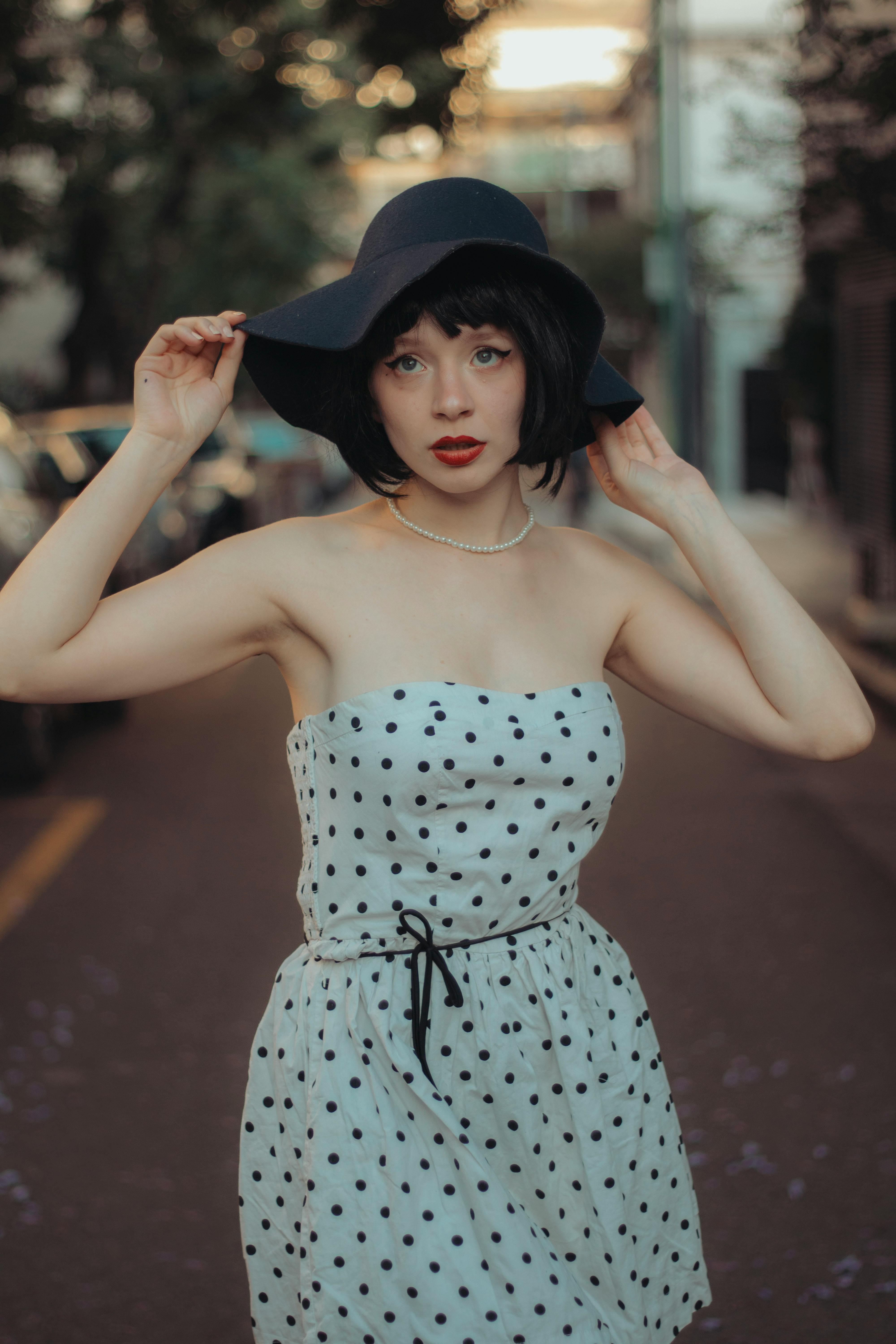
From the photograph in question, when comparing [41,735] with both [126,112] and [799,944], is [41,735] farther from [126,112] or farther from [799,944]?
[126,112]

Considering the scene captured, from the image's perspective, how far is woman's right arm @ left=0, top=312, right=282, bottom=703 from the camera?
1723 mm

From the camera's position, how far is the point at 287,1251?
192 cm

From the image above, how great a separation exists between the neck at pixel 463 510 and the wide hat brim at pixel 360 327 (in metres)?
0.15

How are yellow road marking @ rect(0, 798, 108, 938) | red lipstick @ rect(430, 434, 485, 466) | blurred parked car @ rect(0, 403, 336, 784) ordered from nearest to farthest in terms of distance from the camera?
red lipstick @ rect(430, 434, 485, 466) → yellow road marking @ rect(0, 798, 108, 938) → blurred parked car @ rect(0, 403, 336, 784)

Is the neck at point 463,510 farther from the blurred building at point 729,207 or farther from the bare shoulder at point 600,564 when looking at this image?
the blurred building at point 729,207

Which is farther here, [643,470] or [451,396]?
[643,470]

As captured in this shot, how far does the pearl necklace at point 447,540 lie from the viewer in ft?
6.40

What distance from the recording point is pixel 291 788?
7.25 m

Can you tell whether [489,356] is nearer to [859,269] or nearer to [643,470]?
→ [643,470]

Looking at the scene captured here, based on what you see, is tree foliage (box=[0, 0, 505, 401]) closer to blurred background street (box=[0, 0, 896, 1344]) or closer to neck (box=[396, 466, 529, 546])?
blurred background street (box=[0, 0, 896, 1344])

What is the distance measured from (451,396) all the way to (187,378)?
37cm

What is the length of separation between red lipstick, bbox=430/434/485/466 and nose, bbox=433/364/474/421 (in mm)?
30

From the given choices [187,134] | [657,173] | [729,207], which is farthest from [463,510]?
[657,173]

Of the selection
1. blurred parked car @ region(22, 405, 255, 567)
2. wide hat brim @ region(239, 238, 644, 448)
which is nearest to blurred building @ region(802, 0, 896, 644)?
blurred parked car @ region(22, 405, 255, 567)
